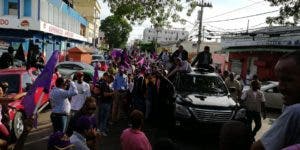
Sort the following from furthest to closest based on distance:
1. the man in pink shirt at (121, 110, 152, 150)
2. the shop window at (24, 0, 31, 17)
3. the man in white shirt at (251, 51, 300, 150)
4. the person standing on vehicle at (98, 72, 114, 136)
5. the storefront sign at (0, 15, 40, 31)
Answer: the shop window at (24, 0, 31, 17) < the storefront sign at (0, 15, 40, 31) < the person standing on vehicle at (98, 72, 114, 136) < the man in pink shirt at (121, 110, 152, 150) < the man in white shirt at (251, 51, 300, 150)

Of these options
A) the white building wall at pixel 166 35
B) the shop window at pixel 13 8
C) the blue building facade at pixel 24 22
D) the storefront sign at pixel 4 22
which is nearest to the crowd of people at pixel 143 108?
the blue building facade at pixel 24 22

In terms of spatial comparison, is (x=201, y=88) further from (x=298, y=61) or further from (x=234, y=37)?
(x=234, y=37)

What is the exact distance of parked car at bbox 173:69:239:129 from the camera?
10523 millimetres

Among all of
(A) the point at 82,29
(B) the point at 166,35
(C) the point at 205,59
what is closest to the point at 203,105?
(C) the point at 205,59

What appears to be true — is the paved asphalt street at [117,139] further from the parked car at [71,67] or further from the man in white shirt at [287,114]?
the parked car at [71,67]

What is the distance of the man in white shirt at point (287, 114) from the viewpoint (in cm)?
224

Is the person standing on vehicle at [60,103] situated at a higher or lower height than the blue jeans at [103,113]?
higher

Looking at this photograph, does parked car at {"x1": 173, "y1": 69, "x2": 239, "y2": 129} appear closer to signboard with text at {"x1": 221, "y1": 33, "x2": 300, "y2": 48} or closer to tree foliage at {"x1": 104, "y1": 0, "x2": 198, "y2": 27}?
tree foliage at {"x1": 104, "y1": 0, "x2": 198, "y2": 27}

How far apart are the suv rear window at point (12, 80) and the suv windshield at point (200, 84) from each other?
4.32m

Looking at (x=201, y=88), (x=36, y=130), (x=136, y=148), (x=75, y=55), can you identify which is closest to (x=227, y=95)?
(x=201, y=88)

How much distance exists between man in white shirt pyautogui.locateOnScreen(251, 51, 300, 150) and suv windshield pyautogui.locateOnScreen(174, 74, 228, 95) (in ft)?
30.1

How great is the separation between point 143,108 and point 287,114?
11.1 meters

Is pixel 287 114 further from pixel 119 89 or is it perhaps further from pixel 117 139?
pixel 119 89

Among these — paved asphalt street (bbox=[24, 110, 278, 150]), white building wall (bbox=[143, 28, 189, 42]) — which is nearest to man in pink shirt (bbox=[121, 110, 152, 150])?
paved asphalt street (bbox=[24, 110, 278, 150])
